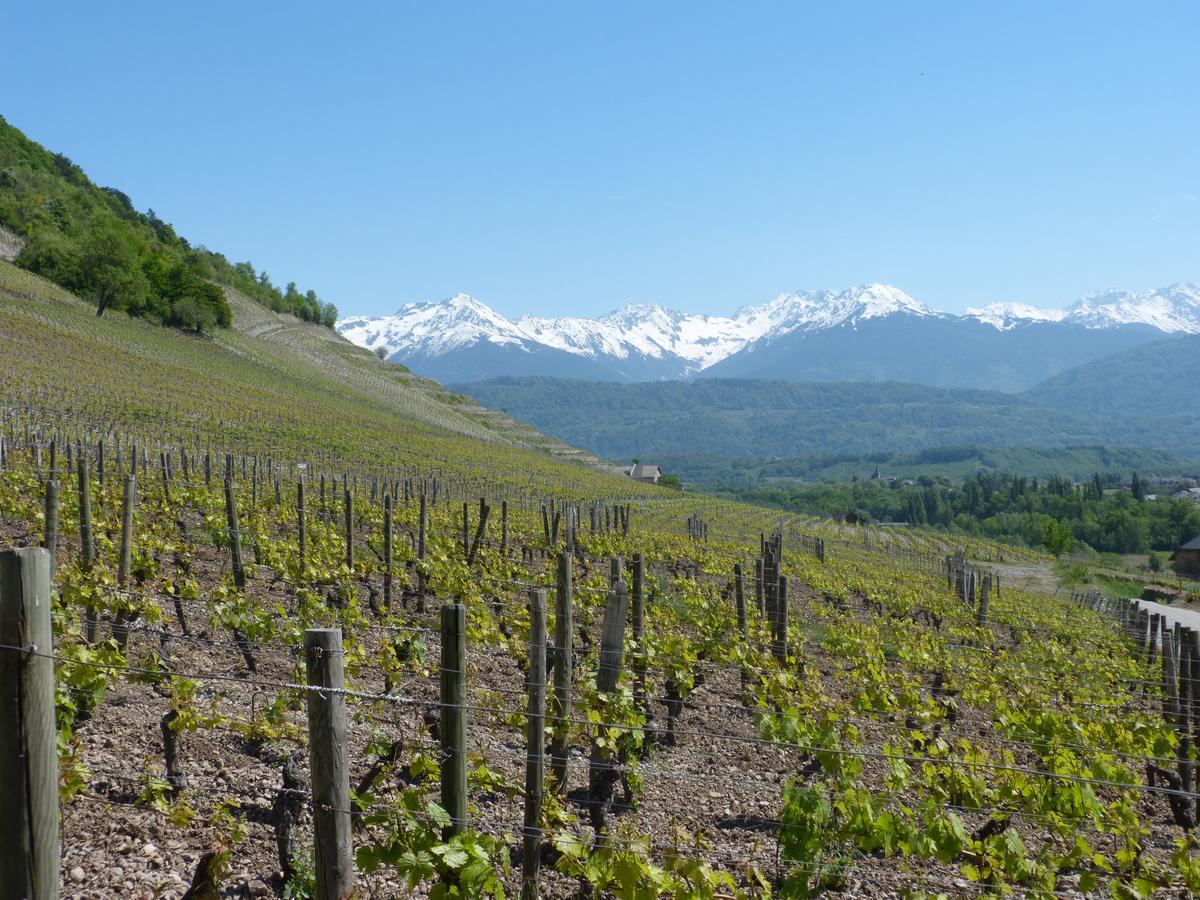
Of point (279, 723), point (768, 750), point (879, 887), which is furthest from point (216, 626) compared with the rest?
point (879, 887)

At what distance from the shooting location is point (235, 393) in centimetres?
5956

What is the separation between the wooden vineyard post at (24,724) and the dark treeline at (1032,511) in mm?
98223

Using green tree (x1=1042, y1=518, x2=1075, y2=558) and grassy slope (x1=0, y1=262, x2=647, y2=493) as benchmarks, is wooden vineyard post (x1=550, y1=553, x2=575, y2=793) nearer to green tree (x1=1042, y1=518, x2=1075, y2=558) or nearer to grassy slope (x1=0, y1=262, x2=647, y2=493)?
grassy slope (x1=0, y1=262, x2=647, y2=493)

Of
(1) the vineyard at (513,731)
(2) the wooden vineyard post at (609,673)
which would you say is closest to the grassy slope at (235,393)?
(1) the vineyard at (513,731)

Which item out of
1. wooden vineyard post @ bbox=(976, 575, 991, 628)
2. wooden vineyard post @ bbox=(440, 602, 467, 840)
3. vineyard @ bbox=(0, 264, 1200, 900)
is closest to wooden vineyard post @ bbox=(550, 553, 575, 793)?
vineyard @ bbox=(0, 264, 1200, 900)

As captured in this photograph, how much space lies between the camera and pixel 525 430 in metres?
112

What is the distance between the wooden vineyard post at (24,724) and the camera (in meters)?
2.94

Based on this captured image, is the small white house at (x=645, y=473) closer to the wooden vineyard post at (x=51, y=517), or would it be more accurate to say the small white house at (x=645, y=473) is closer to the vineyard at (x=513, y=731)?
the vineyard at (x=513, y=731)

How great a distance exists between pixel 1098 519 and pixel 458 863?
121m

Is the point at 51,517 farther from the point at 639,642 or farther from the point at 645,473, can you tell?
the point at 645,473

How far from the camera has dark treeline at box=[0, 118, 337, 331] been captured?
7781 cm

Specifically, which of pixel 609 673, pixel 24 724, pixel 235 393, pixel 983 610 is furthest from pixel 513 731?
pixel 235 393

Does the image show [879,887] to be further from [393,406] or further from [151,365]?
[393,406]

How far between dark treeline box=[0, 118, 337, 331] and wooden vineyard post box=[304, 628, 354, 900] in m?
81.9
